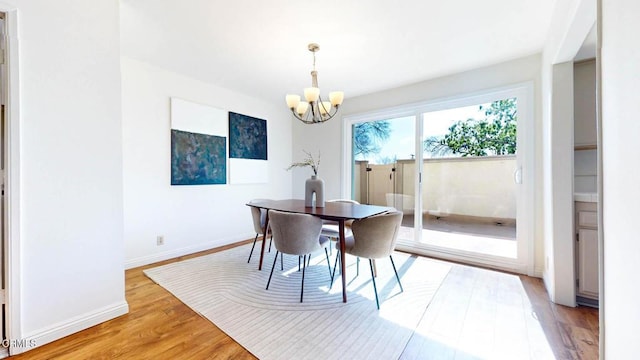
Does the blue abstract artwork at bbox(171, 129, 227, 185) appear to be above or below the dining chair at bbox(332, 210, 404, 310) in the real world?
above


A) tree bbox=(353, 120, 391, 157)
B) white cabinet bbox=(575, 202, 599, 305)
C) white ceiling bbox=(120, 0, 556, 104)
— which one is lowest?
white cabinet bbox=(575, 202, 599, 305)

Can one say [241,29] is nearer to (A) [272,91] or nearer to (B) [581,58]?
(A) [272,91]

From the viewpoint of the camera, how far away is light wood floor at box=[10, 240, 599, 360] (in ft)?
5.06

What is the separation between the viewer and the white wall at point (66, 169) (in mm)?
1548

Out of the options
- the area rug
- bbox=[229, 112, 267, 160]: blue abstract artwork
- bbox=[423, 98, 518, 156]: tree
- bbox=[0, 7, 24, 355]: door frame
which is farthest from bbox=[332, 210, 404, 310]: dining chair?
bbox=[229, 112, 267, 160]: blue abstract artwork

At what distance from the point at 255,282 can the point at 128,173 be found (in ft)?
6.21

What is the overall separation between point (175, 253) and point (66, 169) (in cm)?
188

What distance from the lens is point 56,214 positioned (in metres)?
1.66

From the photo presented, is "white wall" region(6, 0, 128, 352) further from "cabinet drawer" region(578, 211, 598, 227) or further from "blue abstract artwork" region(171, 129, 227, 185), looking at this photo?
"cabinet drawer" region(578, 211, 598, 227)

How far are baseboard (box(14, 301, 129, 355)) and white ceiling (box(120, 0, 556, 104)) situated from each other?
228cm

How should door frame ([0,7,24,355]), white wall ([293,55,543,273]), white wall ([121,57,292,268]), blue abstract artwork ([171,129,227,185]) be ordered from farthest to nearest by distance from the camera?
blue abstract artwork ([171,129,227,185]) → white wall ([121,57,292,268]) → white wall ([293,55,543,273]) → door frame ([0,7,24,355])

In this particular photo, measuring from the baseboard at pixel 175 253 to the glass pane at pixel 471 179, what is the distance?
2.84 metres

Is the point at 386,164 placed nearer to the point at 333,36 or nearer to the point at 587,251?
the point at 333,36

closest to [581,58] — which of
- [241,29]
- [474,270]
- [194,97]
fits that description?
[474,270]
